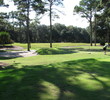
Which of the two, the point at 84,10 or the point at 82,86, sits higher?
the point at 84,10

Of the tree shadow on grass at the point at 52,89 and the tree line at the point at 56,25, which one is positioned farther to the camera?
the tree line at the point at 56,25

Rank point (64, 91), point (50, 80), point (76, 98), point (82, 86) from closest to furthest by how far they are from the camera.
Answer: point (76, 98) < point (64, 91) < point (82, 86) < point (50, 80)

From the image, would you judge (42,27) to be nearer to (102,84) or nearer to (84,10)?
(84,10)

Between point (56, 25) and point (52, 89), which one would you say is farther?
point (56, 25)

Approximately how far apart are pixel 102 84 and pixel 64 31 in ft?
316

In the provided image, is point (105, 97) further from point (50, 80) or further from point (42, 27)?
point (42, 27)

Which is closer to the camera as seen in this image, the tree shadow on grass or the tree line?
the tree shadow on grass

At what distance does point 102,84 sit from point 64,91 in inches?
54.2

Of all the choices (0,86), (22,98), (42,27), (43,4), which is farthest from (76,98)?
(42,27)

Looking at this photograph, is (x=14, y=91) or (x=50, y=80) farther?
(x=50, y=80)

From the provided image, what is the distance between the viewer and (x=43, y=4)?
38125 millimetres

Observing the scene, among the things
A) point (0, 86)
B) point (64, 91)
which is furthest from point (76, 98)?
point (0, 86)

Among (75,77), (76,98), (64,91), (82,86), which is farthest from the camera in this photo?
(75,77)

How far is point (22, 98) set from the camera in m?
4.47
